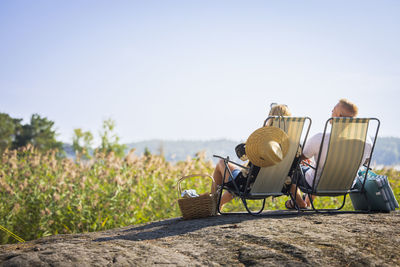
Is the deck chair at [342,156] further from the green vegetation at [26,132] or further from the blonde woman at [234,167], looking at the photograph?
the green vegetation at [26,132]

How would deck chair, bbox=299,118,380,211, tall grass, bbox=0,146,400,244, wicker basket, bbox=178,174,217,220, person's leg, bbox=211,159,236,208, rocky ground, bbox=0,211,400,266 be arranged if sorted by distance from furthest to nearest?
1. tall grass, bbox=0,146,400,244
2. person's leg, bbox=211,159,236,208
3. wicker basket, bbox=178,174,217,220
4. deck chair, bbox=299,118,380,211
5. rocky ground, bbox=0,211,400,266

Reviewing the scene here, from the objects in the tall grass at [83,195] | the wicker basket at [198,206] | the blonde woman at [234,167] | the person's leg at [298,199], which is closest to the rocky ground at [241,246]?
the wicker basket at [198,206]

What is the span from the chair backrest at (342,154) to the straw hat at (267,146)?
45 centimetres

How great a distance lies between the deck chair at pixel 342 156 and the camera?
427 cm

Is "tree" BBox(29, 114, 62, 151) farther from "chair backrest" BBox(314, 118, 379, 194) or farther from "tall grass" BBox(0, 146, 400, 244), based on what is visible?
"chair backrest" BBox(314, 118, 379, 194)

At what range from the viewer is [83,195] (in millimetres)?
5738

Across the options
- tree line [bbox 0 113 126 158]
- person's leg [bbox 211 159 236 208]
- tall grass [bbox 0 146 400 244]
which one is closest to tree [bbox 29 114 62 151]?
tree line [bbox 0 113 126 158]

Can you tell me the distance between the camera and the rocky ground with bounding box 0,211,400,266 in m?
2.67

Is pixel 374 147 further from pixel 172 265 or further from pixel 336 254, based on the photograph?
pixel 172 265

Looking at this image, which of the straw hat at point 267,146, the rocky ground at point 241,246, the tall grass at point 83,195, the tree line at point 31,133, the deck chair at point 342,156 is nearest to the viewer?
the rocky ground at point 241,246

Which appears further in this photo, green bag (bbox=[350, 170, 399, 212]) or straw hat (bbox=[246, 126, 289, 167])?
green bag (bbox=[350, 170, 399, 212])

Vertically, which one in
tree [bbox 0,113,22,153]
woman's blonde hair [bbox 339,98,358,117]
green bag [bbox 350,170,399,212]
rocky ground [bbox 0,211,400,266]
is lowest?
rocky ground [bbox 0,211,400,266]

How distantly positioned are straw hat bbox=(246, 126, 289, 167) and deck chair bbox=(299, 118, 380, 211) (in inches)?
17.3

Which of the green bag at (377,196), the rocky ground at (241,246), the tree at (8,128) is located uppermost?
the tree at (8,128)
